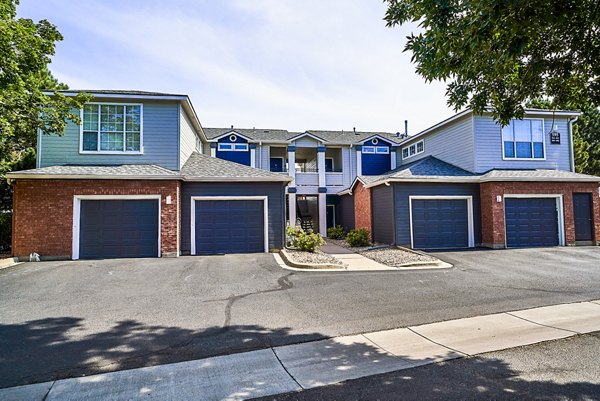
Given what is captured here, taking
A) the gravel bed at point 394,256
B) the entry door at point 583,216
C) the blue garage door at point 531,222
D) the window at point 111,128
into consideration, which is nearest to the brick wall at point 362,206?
the gravel bed at point 394,256

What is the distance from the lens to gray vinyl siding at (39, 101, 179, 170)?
13492mm

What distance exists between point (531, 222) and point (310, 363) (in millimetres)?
15473

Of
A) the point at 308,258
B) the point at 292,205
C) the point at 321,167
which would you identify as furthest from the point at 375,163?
the point at 308,258

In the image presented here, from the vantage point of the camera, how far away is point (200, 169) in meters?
14.7

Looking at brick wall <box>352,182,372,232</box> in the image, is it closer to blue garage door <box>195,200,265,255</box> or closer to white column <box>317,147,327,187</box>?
white column <box>317,147,327,187</box>

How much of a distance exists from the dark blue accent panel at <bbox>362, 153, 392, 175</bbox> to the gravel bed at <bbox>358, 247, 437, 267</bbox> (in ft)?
35.9

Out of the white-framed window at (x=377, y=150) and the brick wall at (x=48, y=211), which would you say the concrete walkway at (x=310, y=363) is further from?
the white-framed window at (x=377, y=150)

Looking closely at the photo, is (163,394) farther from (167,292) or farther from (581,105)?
(581,105)

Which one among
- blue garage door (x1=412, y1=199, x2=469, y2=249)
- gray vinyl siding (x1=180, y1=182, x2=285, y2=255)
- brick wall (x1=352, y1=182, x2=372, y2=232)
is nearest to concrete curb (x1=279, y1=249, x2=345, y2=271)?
gray vinyl siding (x1=180, y1=182, x2=285, y2=255)

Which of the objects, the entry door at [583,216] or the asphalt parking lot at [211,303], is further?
the entry door at [583,216]

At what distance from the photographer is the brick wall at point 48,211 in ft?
39.6

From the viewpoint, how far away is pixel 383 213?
16.4m

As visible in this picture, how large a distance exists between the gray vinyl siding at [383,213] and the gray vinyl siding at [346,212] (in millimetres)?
4070

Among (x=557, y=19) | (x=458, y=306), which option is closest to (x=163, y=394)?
(x=458, y=306)
